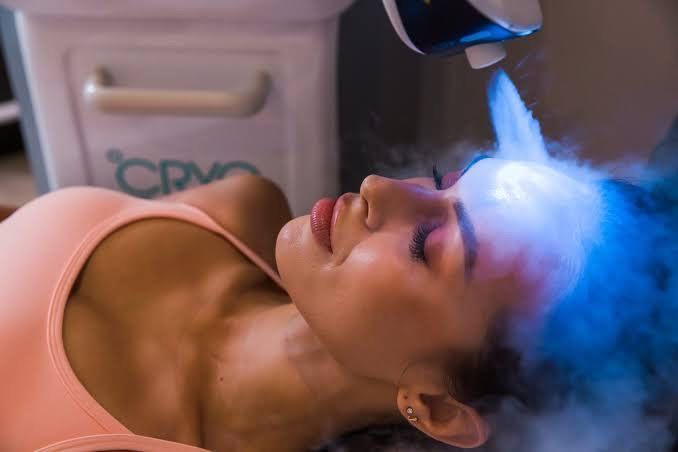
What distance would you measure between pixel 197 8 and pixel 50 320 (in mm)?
432

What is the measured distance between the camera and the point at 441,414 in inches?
26.9

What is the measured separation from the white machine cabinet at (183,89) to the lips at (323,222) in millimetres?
282

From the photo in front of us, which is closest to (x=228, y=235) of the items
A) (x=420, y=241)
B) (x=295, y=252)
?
(x=295, y=252)

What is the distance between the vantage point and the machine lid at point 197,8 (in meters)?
0.86

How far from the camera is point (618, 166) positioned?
2.30 ft

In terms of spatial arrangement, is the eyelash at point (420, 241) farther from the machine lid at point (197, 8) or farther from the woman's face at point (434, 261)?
the machine lid at point (197, 8)

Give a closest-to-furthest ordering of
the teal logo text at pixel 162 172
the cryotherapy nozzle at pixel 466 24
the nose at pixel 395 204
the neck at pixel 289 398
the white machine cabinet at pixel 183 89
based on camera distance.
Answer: the cryotherapy nozzle at pixel 466 24
the nose at pixel 395 204
the neck at pixel 289 398
the white machine cabinet at pixel 183 89
the teal logo text at pixel 162 172

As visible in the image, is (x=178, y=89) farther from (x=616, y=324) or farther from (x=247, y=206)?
(x=616, y=324)

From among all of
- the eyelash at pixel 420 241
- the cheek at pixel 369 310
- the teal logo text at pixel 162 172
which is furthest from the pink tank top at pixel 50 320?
the eyelash at pixel 420 241

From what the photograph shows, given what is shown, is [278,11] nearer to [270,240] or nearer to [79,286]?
[270,240]

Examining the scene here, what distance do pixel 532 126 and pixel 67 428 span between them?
1.94 ft

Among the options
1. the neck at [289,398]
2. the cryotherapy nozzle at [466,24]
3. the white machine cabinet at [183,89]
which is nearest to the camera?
the cryotherapy nozzle at [466,24]

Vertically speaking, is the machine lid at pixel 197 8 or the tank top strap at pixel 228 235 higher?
the machine lid at pixel 197 8

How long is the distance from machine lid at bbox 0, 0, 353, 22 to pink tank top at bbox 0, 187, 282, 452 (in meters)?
0.25
